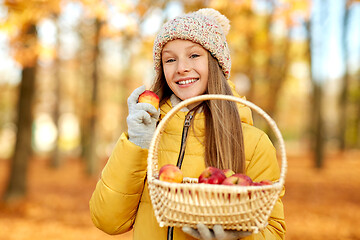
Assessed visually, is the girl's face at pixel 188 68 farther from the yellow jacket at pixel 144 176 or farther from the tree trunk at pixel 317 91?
the tree trunk at pixel 317 91

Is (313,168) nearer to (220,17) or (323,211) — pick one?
(323,211)

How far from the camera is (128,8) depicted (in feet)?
25.6

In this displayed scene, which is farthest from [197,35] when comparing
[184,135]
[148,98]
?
[184,135]

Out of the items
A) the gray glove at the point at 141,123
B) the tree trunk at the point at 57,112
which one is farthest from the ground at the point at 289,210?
the tree trunk at the point at 57,112

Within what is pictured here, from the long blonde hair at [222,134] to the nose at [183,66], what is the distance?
161 mm

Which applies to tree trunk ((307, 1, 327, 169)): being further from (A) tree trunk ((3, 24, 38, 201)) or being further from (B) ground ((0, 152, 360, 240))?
(A) tree trunk ((3, 24, 38, 201))

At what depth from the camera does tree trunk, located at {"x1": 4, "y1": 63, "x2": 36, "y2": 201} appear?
8648 millimetres

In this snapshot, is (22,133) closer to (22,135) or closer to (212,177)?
(22,135)

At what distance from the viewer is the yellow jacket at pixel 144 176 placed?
1.80 meters

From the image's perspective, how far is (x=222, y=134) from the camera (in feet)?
6.17

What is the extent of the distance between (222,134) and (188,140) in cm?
20

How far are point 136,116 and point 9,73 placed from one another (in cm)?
2455

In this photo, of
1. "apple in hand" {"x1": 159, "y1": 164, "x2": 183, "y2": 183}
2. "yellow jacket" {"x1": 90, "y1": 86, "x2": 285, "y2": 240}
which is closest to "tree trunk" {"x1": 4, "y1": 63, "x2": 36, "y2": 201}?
"yellow jacket" {"x1": 90, "y1": 86, "x2": 285, "y2": 240}

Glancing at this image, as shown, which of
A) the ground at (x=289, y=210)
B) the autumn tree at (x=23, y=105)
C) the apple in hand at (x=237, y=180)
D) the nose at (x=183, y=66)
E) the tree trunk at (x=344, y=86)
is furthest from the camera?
the tree trunk at (x=344, y=86)
